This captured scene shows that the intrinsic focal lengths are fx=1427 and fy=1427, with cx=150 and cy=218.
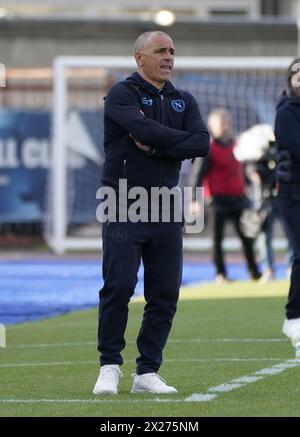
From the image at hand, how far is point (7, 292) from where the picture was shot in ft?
62.6

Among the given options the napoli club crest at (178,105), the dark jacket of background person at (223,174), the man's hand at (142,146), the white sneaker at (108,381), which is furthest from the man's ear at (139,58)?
the dark jacket of background person at (223,174)

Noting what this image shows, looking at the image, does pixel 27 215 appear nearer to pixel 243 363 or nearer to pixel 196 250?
pixel 196 250

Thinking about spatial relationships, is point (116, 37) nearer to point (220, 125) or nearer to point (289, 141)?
point (220, 125)

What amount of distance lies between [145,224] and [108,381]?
1.00m

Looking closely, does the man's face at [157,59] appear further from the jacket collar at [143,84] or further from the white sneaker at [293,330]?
the white sneaker at [293,330]

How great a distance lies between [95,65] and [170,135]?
2055 cm

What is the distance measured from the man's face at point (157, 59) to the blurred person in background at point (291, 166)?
2.62 m

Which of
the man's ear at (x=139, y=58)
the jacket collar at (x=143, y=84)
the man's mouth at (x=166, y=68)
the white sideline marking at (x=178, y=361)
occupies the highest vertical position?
the man's ear at (x=139, y=58)

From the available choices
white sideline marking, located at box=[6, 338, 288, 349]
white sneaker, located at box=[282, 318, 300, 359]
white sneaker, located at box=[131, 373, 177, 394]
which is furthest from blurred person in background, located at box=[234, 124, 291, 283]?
white sneaker, located at box=[131, 373, 177, 394]

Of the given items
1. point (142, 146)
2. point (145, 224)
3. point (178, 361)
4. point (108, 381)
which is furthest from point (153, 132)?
point (178, 361)

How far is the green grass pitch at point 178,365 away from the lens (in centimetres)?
811

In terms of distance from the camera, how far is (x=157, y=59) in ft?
29.1
